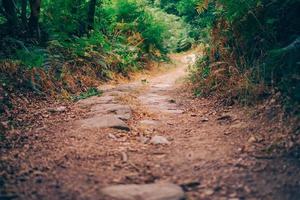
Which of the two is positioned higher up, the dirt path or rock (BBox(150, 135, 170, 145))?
the dirt path

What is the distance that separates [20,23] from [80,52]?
1.14 m

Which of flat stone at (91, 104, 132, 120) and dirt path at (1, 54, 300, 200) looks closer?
dirt path at (1, 54, 300, 200)

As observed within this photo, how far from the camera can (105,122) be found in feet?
13.2

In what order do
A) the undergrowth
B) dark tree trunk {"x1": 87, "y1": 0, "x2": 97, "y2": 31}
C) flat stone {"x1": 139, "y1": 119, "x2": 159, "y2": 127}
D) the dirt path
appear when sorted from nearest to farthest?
the dirt path < flat stone {"x1": 139, "y1": 119, "x2": 159, "y2": 127} < the undergrowth < dark tree trunk {"x1": 87, "y1": 0, "x2": 97, "y2": 31}

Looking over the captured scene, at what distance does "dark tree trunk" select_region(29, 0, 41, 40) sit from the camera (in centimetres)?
646

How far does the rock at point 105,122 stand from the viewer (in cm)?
390

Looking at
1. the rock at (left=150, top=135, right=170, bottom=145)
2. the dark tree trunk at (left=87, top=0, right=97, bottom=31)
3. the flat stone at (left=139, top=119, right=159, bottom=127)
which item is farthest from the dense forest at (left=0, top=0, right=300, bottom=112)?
the rock at (left=150, top=135, right=170, bottom=145)

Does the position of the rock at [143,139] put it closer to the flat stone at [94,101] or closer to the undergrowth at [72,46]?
the flat stone at [94,101]

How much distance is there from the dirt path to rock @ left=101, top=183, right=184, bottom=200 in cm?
8

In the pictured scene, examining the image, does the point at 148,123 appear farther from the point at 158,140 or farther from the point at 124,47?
the point at 124,47

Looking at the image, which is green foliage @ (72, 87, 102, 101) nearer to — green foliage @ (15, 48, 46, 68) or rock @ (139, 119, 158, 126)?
green foliage @ (15, 48, 46, 68)

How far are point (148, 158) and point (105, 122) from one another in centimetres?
109

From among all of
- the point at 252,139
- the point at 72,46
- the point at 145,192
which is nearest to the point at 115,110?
the point at 252,139

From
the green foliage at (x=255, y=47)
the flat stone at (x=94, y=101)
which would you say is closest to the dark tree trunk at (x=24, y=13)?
Result: the flat stone at (x=94, y=101)
